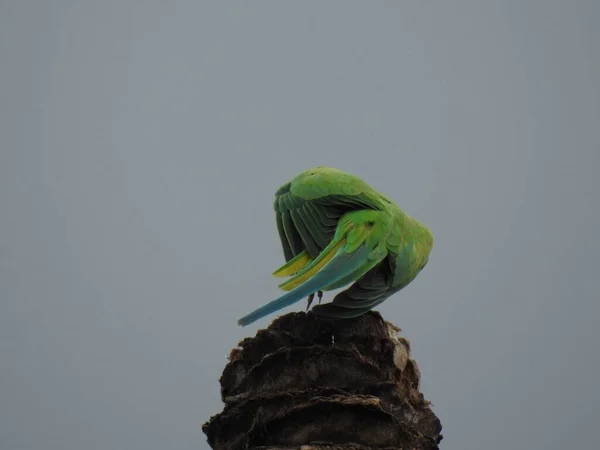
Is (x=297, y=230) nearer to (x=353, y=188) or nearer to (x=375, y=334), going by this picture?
(x=353, y=188)

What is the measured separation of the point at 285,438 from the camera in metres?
4.65

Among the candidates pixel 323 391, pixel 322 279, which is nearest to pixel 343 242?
pixel 322 279

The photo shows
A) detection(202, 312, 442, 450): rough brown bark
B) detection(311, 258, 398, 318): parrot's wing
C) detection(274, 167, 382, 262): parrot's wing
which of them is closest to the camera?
detection(202, 312, 442, 450): rough brown bark

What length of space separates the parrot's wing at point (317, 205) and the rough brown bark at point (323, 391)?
104cm

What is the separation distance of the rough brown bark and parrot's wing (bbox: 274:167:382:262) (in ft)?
3.41

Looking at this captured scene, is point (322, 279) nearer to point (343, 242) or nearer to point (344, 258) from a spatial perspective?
point (344, 258)

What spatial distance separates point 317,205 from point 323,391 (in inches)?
81.5

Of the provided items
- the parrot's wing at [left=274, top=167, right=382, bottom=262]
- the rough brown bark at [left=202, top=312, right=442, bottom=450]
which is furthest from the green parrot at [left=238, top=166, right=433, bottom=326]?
the rough brown bark at [left=202, top=312, right=442, bottom=450]

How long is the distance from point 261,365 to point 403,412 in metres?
0.89

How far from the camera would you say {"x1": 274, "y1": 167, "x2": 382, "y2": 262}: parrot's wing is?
6.36m

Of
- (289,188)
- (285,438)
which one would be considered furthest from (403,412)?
(289,188)

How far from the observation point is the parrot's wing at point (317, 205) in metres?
6.36

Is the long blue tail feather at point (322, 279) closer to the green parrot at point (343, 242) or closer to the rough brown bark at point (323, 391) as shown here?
the green parrot at point (343, 242)

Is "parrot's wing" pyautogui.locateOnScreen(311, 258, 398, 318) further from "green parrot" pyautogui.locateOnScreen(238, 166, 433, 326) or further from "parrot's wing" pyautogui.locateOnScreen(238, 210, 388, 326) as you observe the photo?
"parrot's wing" pyautogui.locateOnScreen(238, 210, 388, 326)
